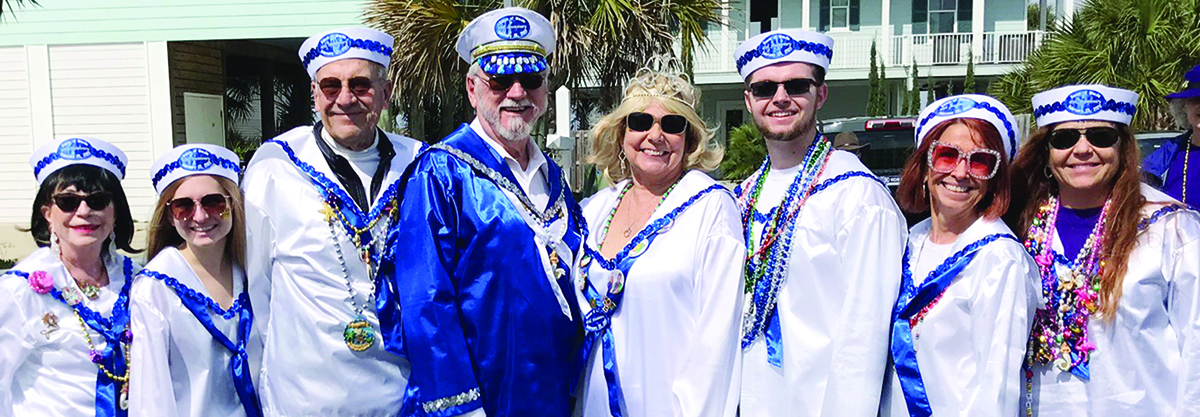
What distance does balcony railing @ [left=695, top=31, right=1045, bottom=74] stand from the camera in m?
22.7

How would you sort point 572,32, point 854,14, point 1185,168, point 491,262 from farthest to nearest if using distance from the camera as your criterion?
1. point 854,14
2. point 572,32
3. point 1185,168
4. point 491,262

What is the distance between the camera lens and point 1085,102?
123 inches

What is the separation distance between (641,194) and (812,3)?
22.1 m

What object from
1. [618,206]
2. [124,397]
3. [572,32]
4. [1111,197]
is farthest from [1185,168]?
[572,32]

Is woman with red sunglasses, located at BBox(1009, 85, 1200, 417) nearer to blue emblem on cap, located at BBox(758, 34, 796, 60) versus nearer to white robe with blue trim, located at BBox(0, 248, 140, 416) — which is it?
blue emblem on cap, located at BBox(758, 34, 796, 60)

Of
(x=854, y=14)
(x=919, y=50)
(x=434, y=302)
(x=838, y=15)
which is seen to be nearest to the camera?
(x=434, y=302)

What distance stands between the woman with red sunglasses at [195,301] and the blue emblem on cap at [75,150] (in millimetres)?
252

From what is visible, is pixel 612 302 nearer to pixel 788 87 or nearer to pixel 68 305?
pixel 788 87

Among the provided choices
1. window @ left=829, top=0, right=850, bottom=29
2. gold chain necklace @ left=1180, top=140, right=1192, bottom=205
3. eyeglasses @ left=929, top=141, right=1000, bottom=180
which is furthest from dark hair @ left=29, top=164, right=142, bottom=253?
window @ left=829, top=0, right=850, bottom=29

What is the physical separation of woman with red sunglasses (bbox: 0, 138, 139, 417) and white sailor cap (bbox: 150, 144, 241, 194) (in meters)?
0.22

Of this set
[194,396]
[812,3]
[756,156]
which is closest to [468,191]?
[194,396]

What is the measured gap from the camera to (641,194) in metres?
3.43

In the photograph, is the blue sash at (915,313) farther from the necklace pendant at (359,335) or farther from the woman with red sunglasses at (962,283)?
the necklace pendant at (359,335)

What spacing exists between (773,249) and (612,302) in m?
0.62
